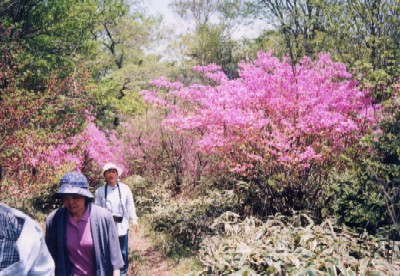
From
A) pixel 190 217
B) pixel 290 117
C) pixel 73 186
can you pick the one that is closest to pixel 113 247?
pixel 73 186

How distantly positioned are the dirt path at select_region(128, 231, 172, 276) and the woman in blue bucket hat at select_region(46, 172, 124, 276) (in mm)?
3453

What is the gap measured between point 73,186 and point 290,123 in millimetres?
3866

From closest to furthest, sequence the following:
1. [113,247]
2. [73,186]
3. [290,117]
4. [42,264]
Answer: [42,264] → [73,186] → [113,247] → [290,117]

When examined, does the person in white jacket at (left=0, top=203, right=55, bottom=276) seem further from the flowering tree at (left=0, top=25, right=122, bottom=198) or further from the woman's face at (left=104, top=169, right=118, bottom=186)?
the flowering tree at (left=0, top=25, right=122, bottom=198)

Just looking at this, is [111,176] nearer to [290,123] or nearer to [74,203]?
[74,203]

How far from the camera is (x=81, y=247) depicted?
116 inches

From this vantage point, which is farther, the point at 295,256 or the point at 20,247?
the point at 295,256

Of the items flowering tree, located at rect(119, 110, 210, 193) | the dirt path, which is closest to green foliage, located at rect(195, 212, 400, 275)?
the dirt path

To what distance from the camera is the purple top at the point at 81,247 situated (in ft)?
9.66

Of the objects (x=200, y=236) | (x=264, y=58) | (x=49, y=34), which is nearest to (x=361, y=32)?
(x=264, y=58)

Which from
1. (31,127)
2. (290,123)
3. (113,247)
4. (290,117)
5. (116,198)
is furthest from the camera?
(31,127)

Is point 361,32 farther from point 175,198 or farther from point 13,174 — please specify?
point 13,174

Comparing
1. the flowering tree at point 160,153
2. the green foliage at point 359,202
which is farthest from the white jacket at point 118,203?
the flowering tree at point 160,153

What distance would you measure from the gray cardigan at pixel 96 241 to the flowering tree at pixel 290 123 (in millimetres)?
3314
